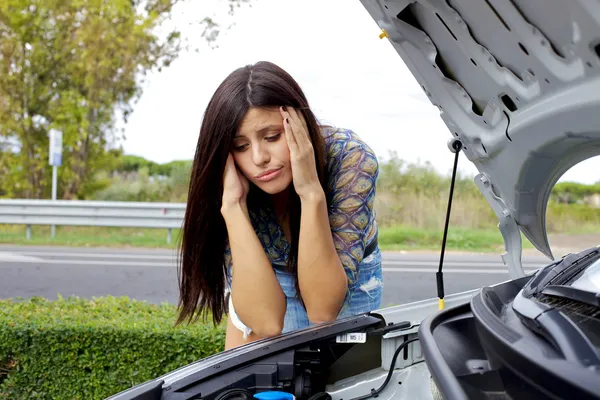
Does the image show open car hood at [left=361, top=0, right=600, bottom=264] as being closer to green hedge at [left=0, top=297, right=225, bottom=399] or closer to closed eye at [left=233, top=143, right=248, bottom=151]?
closed eye at [left=233, top=143, right=248, bottom=151]

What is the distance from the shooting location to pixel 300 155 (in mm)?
1813

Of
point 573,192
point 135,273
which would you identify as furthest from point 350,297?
point 573,192

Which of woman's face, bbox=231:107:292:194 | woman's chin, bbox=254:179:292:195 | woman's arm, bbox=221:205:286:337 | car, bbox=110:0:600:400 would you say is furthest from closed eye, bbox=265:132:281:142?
car, bbox=110:0:600:400

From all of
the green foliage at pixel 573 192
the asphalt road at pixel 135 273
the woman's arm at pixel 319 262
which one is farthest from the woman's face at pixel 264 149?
the green foliage at pixel 573 192

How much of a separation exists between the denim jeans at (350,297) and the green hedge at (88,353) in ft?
3.16

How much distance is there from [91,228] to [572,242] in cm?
760

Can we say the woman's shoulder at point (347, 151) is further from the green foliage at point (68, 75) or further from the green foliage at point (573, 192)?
the green foliage at point (68, 75)

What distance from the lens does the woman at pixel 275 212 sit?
1.82m

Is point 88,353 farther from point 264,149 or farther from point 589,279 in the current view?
point 589,279

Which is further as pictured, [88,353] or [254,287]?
[88,353]

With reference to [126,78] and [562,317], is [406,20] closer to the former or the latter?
[562,317]

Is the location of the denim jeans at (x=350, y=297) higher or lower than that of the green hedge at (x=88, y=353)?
higher

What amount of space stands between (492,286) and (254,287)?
29.7 inches

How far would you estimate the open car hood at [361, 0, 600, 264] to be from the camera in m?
1.10
